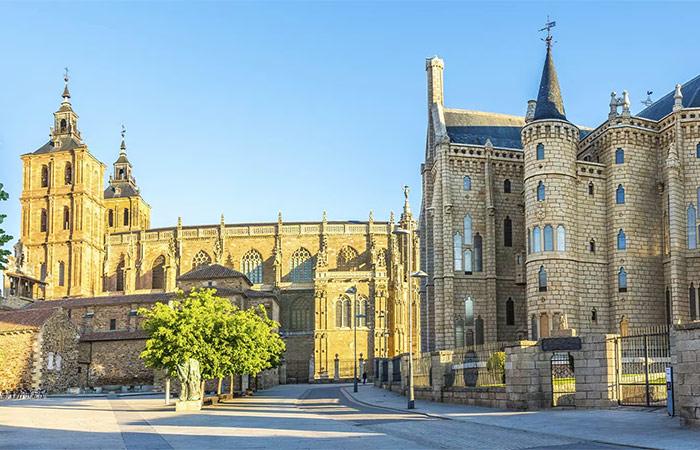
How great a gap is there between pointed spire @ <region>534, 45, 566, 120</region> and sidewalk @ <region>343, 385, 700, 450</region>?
25.5 metres

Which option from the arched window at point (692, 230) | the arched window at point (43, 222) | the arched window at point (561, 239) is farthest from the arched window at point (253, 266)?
the arched window at point (692, 230)

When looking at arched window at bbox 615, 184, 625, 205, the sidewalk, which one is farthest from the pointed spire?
the sidewalk

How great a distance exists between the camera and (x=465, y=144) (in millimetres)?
55031

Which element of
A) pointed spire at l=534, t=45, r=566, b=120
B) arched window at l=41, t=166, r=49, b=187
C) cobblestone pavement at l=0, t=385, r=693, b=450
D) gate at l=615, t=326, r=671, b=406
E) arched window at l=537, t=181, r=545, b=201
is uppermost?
arched window at l=41, t=166, r=49, b=187

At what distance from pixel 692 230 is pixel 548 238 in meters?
8.12

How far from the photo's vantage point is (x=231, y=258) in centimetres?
8912

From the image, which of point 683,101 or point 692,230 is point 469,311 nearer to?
point 692,230

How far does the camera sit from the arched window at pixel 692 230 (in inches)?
1773

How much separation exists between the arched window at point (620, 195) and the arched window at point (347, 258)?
141 ft

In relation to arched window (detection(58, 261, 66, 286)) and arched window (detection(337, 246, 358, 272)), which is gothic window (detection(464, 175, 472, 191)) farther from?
arched window (detection(58, 261, 66, 286))

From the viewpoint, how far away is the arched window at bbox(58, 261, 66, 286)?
293 feet

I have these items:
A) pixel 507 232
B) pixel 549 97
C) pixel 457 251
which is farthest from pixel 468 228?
pixel 549 97

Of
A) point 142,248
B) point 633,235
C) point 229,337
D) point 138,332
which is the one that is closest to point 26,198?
point 142,248

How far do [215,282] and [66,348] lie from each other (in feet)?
41.8
